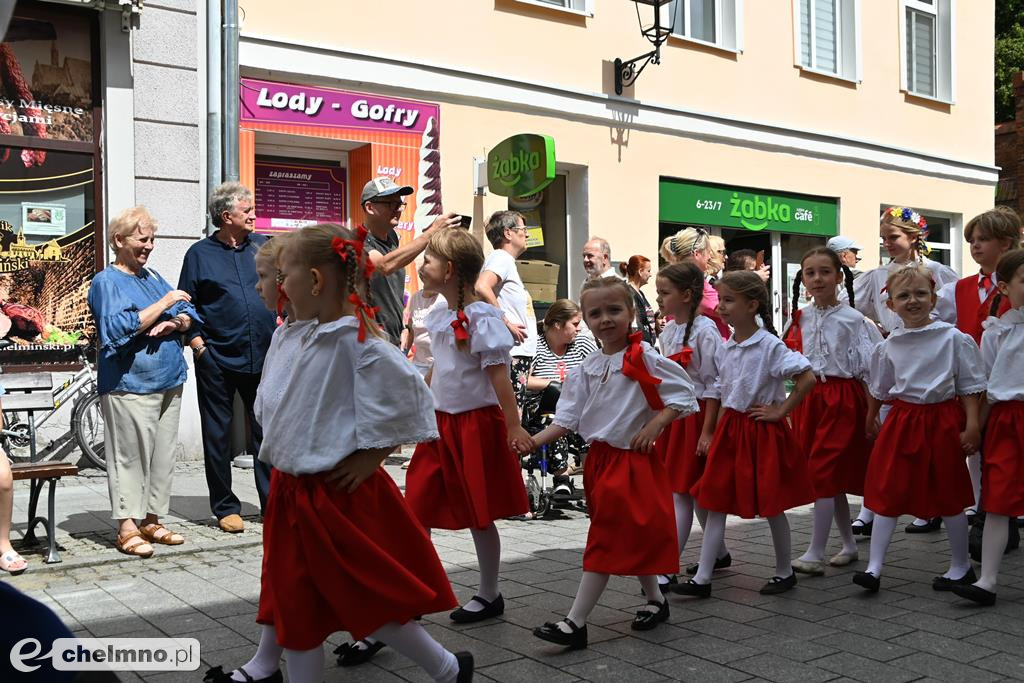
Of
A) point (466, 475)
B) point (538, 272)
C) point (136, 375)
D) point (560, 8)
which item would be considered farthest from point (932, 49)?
point (466, 475)

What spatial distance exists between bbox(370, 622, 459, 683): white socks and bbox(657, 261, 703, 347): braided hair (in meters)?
2.74

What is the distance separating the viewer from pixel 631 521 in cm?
455

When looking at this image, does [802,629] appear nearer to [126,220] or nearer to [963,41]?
[126,220]

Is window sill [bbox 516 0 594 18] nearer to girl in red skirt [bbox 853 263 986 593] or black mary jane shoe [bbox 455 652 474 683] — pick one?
girl in red skirt [bbox 853 263 986 593]

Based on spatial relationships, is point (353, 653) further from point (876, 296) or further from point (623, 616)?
point (876, 296)

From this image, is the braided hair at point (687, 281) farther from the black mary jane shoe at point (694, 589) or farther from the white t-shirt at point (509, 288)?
the white t-shirt at point (509, 288)

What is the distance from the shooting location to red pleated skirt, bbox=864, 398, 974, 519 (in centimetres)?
546

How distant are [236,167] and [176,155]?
2.02 ft

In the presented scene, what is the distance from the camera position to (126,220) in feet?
21.7

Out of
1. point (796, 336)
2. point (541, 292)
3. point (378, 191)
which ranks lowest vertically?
point (796, 336)

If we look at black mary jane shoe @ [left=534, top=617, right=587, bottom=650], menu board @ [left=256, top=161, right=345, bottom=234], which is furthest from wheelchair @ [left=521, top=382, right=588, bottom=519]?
menu board @ [left=256, top=161, right=345, bottom=234]

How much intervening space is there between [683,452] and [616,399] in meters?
1.20

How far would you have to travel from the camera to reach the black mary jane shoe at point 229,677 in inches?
150

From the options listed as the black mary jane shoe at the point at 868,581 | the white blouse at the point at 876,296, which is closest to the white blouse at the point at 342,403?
the black mary jane shoe at the point at 868,581
